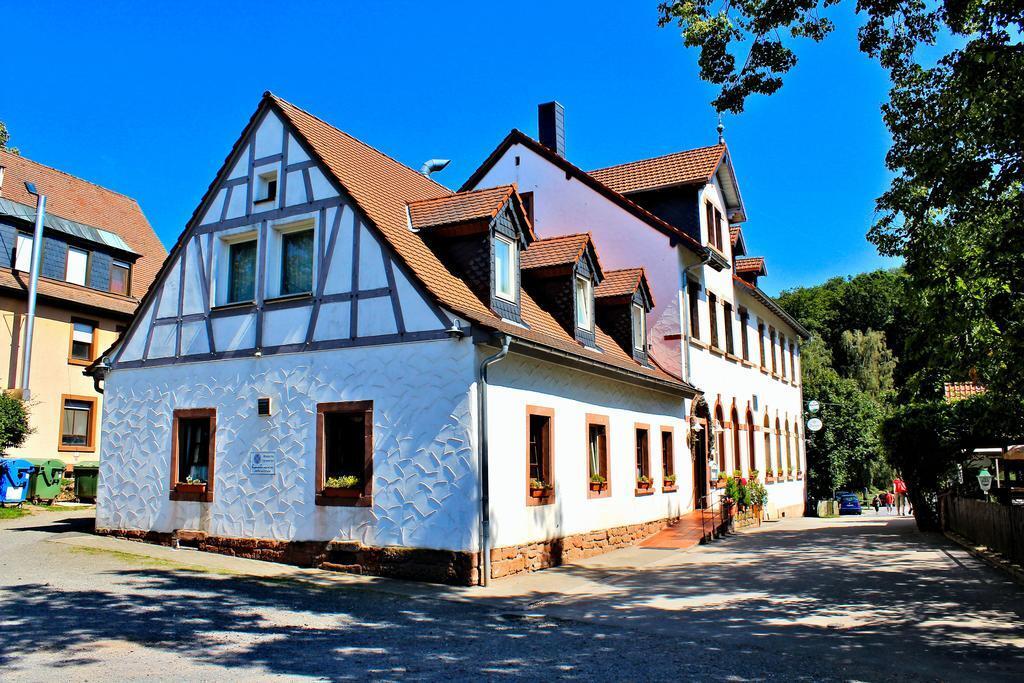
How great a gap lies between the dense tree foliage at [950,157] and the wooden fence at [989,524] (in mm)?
2461

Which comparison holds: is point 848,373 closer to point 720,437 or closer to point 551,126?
point 720,437

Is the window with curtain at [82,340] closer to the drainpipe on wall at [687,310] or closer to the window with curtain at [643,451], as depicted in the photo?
the window with curtain at [643,451]

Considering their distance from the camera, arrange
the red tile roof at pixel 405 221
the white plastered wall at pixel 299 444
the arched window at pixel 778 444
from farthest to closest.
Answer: the arched window at pixel 778 444
the red tile roof at pixel 405 221
the white plastered wall at pixel 299 444

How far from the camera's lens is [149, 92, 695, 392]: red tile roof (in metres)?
14.0

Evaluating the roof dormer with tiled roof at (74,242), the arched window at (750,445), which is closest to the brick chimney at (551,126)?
the arched window at (750,445)

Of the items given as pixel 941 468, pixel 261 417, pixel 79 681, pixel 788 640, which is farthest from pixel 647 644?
pixel 941 468

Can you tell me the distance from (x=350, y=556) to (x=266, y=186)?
707 cm

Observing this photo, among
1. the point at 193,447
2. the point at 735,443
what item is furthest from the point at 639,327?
the point at 193,447

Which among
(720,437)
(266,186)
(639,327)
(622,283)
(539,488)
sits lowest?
(539,488)

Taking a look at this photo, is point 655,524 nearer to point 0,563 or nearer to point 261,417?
point 261,417

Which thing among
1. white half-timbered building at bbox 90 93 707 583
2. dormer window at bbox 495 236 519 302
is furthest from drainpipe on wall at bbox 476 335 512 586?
dormer window at bbox 495 236 519 302

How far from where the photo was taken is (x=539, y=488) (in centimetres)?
1448

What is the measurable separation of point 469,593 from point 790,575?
5.58 metres

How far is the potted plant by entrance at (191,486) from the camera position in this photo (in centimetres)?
1541
